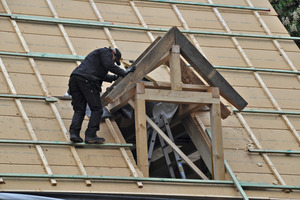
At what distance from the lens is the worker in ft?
30.1

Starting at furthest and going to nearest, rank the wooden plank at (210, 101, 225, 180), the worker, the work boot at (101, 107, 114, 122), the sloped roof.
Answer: the work boot at (101, 107, 114, 122) < the wooden plank at (210, 101, 225, 180) < the worker < the sloped roof

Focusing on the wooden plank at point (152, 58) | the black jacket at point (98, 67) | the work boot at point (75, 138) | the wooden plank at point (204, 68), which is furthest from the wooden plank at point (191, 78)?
the work boot at point (75, 138)

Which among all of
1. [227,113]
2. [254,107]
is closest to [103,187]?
[227,113]

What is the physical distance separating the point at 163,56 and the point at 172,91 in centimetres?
46

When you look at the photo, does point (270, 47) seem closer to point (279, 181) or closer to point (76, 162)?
point (279, 181)

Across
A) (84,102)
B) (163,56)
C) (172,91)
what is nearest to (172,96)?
(172,91)

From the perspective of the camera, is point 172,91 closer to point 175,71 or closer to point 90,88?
point 175,71

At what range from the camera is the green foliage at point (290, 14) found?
15930 mm

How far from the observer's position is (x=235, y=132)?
1023 centimetres

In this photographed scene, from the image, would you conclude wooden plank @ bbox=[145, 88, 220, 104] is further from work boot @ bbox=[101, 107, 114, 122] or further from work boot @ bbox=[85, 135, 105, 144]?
work boot @ bbox=[101, 107, 114, 122]

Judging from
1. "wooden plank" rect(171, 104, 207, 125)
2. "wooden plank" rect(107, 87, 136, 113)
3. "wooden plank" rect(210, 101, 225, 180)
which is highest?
"wooden plank" rect(107, 87, 136, 113)

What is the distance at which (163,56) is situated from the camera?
9.35 meters

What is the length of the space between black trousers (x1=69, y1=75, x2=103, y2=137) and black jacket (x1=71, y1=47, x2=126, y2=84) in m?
0.07

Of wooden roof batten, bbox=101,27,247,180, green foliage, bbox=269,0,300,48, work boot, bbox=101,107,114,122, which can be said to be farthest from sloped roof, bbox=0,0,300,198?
green foliage, bbox=269,0,300,48
